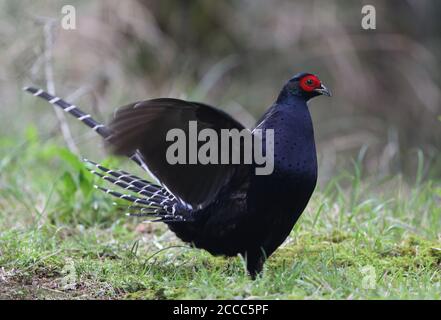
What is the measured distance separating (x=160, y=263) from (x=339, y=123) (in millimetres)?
5343

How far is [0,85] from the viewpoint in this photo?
28.1 ft

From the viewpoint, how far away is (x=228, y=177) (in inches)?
159

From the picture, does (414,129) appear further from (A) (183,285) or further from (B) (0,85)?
(A) (183,285)

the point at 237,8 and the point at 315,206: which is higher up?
the point at 237,8

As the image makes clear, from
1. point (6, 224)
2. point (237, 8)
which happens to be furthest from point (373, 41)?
point (6, 224)

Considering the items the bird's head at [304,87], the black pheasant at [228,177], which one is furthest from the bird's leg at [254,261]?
the bird's head at [304,87]

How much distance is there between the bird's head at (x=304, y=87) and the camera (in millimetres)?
4290

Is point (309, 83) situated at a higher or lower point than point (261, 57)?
lower

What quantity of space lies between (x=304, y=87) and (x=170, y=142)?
37.9 inches

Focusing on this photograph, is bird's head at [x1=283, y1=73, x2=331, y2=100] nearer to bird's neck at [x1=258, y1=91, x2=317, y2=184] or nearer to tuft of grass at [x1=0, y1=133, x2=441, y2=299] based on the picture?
bird's neck at [x1=258, y1=91, x2=317, y2=184]

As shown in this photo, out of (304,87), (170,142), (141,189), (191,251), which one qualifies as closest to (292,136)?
(304,87)

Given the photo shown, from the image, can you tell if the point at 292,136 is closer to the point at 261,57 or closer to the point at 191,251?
the point at 191,251

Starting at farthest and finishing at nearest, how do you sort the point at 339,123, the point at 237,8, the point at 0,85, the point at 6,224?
the point at 237,8 → the point at 339,123 → the point at 0,85 → the point at 6,224
